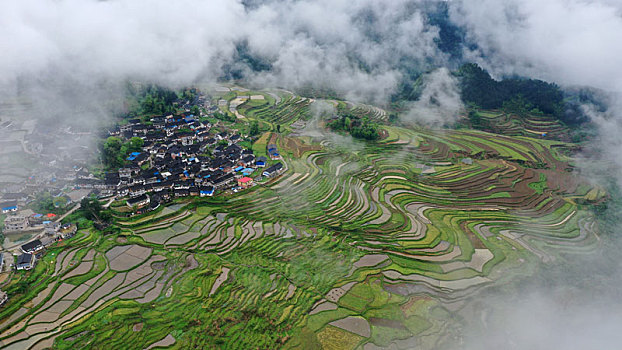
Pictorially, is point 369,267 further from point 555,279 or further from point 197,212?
point 197,212

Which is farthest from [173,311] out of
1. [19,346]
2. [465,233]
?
[465,233]

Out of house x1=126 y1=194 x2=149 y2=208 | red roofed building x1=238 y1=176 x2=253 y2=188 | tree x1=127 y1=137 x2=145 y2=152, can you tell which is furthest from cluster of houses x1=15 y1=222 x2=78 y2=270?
tree x1=127 y1=137 x2=145 y2=152

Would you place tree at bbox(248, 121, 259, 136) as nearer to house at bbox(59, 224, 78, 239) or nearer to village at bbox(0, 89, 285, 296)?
village at bbox(0, 89, 285, 296)

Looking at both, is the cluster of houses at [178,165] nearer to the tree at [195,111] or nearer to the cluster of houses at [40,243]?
the tree at [195,111]

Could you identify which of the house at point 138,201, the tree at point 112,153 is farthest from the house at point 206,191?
the tree at point 112,153

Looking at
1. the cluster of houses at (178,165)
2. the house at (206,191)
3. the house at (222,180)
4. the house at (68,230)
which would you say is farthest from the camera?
the house at (222,180)

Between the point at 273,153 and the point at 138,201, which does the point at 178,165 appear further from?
the point at 273,153
